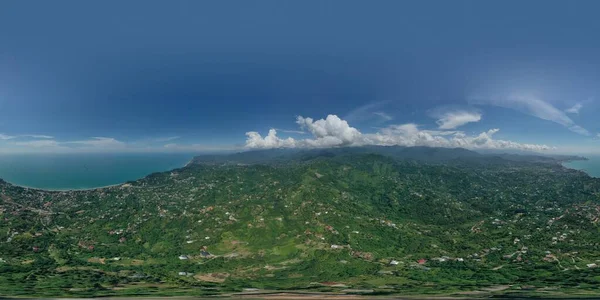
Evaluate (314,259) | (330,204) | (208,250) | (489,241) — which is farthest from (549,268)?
(208,250)

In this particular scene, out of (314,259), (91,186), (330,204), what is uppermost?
(91,186)

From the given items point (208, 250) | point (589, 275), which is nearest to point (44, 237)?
point (208, 250)

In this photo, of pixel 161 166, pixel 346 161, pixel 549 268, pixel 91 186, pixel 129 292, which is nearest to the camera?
pixel 129 292

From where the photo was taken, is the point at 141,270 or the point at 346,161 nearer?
the point at 141,270

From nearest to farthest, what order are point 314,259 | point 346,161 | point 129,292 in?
point 129,292, point 314,259, point 346,161

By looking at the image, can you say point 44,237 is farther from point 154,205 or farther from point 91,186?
point 154,205

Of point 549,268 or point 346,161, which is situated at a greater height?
point 346,161

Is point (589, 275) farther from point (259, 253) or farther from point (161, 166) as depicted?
point (161, 166)
